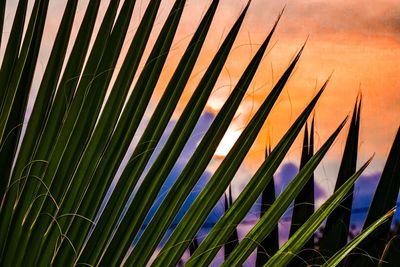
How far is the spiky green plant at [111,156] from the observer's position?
2.94 feet

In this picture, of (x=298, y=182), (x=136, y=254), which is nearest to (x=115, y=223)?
(x=136, y=254)

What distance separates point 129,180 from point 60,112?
0.12m

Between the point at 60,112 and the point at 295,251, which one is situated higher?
the point at 60,112

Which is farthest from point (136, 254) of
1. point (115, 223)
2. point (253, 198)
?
point (253, 198)

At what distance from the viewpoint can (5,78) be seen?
95 cm

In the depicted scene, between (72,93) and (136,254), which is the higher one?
(72,93)

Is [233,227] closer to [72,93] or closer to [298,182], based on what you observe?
[298,182]

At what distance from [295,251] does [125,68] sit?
1.08ft

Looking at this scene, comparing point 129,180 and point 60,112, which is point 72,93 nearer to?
point 60,112

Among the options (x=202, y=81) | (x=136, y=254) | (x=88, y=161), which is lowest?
(x=136, y=254)

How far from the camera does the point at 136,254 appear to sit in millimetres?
935

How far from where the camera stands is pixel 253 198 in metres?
0.96

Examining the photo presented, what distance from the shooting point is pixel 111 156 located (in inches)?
36.6

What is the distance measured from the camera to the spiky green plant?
35.3 inches
